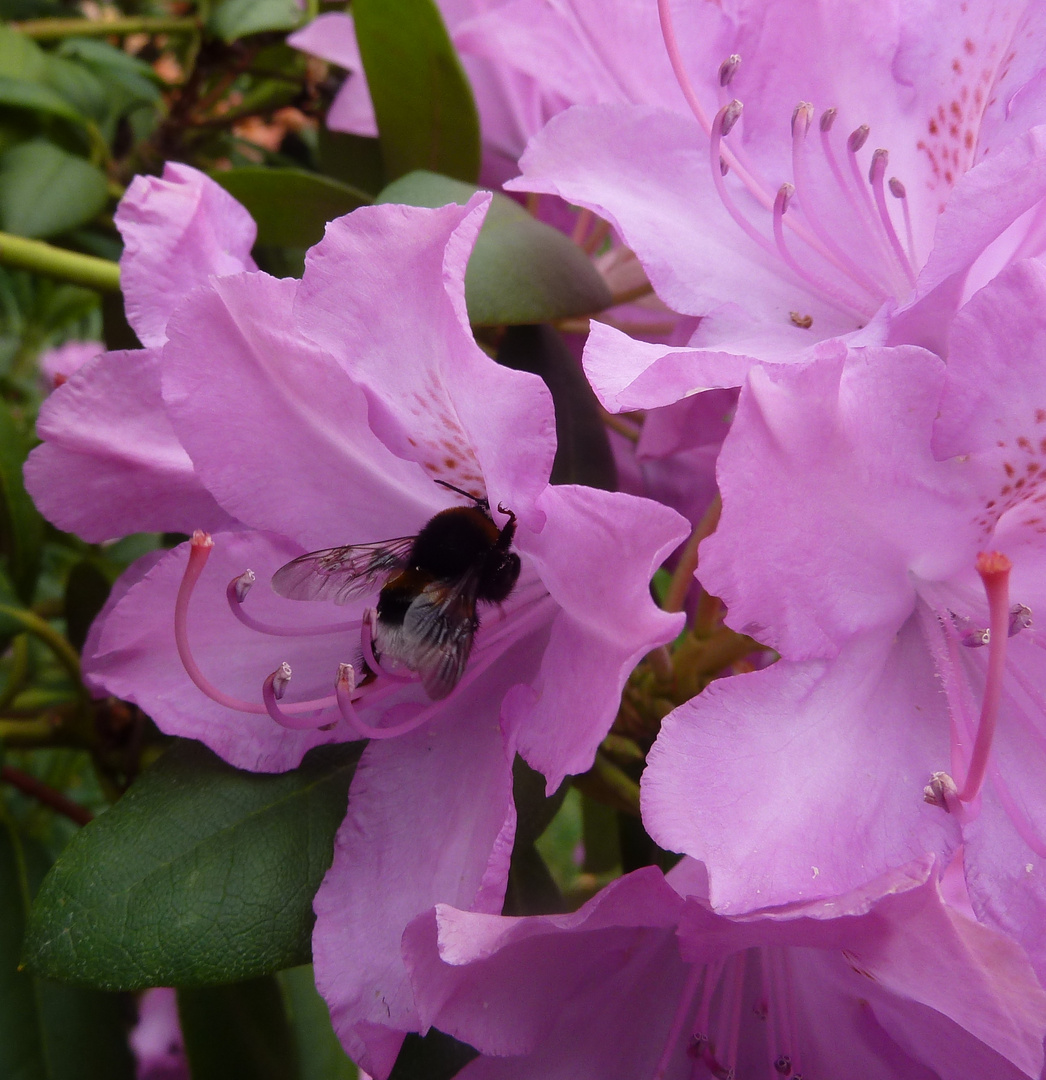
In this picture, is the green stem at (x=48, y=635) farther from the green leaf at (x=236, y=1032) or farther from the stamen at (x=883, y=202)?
the stamen at (x=883, y=202)

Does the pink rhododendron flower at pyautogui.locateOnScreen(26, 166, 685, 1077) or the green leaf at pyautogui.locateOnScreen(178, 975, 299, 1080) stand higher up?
the pink rhododendron flower at pyautogui.locateOnScreen(26, 166, 685, 1077)

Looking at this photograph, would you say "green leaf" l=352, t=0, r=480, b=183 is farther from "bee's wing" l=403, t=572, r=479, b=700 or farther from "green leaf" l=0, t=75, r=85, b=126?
"bee's wing" l=403, t=572, r=479, b=700

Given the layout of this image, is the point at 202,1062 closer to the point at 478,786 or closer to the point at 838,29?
the point at 478,786

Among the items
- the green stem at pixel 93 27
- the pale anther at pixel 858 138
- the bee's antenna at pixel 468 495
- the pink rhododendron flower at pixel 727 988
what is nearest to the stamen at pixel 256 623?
the bee's antenna at pixel 468 495

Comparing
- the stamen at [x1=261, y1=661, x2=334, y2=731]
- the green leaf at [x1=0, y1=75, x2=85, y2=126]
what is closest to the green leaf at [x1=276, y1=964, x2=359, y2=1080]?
the stamen at [x1=261, y1=661, x2=334, y2=731]

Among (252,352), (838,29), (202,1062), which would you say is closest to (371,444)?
(252,352)

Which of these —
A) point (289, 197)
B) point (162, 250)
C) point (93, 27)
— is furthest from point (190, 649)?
point (93, 27)
